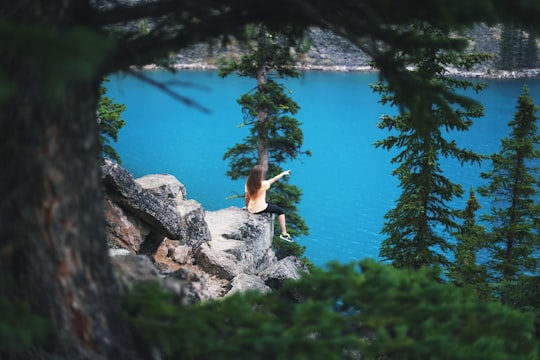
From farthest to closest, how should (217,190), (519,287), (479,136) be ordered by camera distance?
1. (479,136)
2. (217,190)
3. (519,287)

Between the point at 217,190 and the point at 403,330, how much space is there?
3708 centimetres

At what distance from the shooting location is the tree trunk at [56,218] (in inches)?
139

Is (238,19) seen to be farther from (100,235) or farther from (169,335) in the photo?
(169,335)

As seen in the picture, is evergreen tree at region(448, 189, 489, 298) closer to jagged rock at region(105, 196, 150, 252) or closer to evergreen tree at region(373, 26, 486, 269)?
evergreen tree at region(373, 26, 486, 269)

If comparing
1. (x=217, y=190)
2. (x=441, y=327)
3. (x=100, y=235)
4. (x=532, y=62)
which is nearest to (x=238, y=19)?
(x=100, y=235)

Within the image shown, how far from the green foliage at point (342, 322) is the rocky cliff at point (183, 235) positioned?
4872 millimetres

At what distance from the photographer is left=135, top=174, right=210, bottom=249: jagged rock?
14.7 meters

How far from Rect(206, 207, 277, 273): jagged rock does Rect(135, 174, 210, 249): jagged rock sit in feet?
2.92

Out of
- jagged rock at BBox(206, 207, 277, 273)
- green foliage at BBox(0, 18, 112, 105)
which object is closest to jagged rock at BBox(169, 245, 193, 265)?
jagged rock at BBox(206, 207, 277, 273)

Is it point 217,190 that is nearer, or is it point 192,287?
point 192,287

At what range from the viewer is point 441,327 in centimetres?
418

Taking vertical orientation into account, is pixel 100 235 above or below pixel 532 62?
below

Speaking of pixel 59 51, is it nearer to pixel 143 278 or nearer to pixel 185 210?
pixel 143 278

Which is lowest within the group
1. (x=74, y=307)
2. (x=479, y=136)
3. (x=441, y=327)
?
(x=441, y=327)
